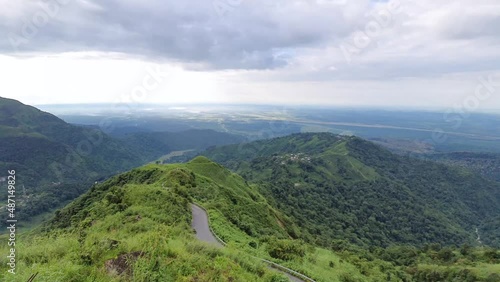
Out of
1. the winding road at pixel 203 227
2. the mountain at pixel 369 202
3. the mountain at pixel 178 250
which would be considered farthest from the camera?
the mountain at pixel 369 202

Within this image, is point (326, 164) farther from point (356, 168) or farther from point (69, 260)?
point (69, 260)

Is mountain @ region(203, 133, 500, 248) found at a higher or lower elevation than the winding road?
lower

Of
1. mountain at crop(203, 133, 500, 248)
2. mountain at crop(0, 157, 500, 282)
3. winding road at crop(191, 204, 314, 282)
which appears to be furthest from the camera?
mountain at crop(203, 133, 500, 248)

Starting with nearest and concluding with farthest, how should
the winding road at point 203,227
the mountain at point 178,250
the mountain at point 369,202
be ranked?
the mountain at point 178,250 < the winding road at point 203,227 < the mountain at point 369,202

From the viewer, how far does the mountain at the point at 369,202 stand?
321ft

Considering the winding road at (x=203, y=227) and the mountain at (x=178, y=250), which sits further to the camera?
the winding road at (x=203, y=227)

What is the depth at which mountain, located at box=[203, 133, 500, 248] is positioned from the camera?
97825mm

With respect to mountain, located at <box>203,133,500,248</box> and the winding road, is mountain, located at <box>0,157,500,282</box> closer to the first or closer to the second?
the winding road

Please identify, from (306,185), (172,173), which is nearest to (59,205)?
(306,185)

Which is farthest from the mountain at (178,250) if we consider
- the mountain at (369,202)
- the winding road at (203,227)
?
the mountain at (369,202)

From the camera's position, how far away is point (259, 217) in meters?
48.1

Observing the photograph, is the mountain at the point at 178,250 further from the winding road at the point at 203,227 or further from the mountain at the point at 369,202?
the mountain at the point at 369,202

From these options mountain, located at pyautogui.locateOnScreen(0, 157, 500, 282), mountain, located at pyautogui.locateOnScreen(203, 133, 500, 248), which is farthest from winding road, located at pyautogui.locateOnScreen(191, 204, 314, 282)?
mountain, located at pyautogui.locateOnScreen(203, 133, 500, 248)

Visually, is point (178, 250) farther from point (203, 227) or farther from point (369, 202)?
point (369, 202)
